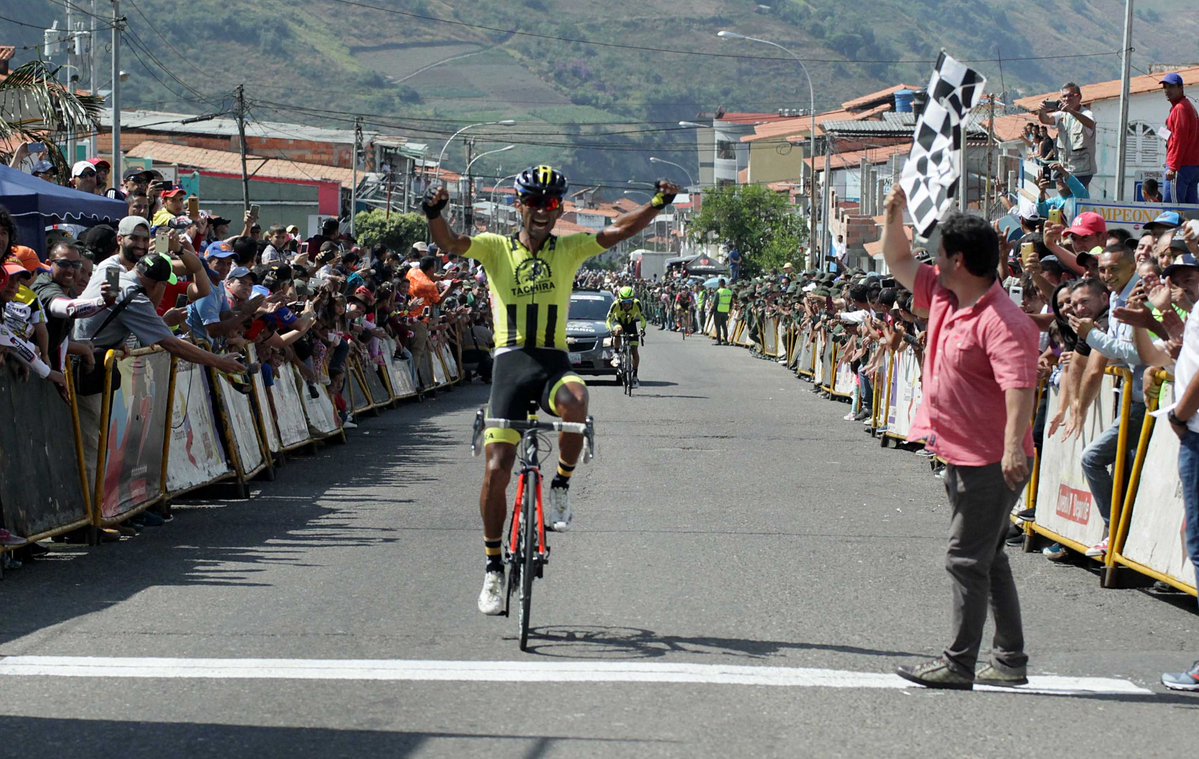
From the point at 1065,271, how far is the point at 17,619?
7817 millimetres

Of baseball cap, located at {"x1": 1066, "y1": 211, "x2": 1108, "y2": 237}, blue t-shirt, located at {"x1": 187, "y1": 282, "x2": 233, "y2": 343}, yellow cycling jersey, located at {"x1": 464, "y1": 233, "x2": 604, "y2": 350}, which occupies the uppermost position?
baseball cap, located at {"x1": 1066, "y1": 211, "x2": 1108, "y2": 237}

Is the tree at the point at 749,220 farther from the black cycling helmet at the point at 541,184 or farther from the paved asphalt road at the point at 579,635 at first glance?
the black cycling helmet at the point at 541,184

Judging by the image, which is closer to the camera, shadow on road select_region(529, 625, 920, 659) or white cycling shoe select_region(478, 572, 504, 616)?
shadow on road select_region(529, 625, 920, 659)

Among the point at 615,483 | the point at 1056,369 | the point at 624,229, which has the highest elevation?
the point at 624,229

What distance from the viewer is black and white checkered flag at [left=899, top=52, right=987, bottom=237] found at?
11.8 m

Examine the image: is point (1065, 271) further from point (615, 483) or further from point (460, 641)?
point (460, 641)

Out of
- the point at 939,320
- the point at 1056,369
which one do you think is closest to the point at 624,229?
the point at 939,320

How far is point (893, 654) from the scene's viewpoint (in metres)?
7.76

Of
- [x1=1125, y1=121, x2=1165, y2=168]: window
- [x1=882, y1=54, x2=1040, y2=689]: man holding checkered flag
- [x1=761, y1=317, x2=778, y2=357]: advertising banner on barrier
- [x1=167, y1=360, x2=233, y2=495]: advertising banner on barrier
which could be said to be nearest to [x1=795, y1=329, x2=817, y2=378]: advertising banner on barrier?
[x1=761, y1=317, x2=778, y2=357]: advertising banner on barrier

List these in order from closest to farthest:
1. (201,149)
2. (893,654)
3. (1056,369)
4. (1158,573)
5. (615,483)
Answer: (893,654) < (1158,573) < (1056,369) < (615,483) < (201,149)

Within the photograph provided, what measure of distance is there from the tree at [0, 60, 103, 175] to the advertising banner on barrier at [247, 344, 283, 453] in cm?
589

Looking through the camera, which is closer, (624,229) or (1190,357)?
(1190,357)

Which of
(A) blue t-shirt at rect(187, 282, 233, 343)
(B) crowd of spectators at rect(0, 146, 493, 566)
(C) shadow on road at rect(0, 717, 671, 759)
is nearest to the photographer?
(C) shadow on road at rect(0, 717, 671, 759)

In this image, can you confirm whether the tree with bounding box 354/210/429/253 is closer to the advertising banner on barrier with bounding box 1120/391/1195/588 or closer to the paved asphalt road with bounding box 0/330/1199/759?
the paved asphalt road with bounding box 0/330/1199/759
